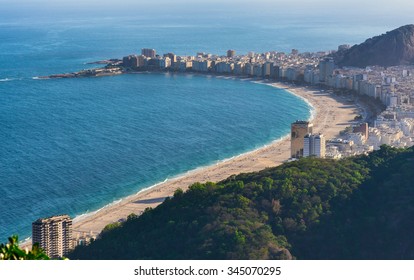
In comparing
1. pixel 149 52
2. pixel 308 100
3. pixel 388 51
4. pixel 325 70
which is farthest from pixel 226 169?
pixel 149 52

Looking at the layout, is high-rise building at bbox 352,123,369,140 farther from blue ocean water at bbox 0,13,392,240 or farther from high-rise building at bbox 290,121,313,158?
blue ocean water at bbox 0,13,392,240

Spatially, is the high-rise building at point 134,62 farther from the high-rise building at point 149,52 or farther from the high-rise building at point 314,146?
the high-rise building at point 314,146

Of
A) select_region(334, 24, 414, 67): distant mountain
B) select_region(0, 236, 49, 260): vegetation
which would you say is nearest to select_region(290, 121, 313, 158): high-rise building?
select_region(0, 236, 49, 260): vegetation

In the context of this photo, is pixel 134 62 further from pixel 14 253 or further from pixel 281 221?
pixel 14 253

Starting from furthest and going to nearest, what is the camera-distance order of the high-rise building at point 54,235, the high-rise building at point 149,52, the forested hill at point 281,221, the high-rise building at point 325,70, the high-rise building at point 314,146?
the high-rise building at point 149,52
the high-rise building at point 325,70
the high-rise building at point 314,146
the high-rise building at point 54,235
the forested hill at point 281,221

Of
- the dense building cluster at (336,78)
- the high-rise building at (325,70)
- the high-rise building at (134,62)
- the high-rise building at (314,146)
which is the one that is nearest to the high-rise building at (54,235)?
the dense building cluster at (336,78)

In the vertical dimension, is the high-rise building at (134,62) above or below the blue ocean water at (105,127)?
above
